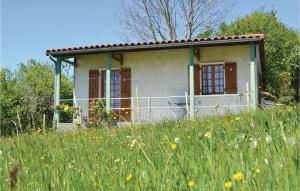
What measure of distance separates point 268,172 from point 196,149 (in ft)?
2.90

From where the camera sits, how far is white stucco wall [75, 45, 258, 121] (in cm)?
1541

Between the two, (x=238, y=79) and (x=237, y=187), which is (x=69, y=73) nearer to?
(x=238, y=79)

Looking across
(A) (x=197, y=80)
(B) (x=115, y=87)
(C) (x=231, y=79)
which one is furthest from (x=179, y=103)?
(B) (x=115, y=87)

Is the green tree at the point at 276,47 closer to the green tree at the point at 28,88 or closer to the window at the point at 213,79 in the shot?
the window at the point at 213,79

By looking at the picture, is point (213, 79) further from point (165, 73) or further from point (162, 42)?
point (162, 42)

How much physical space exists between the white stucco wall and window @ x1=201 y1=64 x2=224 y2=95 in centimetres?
25

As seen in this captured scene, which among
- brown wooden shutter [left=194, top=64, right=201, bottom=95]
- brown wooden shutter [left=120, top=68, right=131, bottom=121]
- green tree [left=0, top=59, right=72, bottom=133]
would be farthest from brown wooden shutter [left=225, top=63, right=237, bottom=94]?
green tree [left=0, top=59, right=72, bottom=133]

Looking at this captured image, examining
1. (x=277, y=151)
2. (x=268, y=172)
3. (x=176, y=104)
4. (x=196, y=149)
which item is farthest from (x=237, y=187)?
(x=176, y=104)

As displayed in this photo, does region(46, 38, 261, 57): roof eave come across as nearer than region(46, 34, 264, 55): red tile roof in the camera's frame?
No

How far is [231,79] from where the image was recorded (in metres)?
15.4

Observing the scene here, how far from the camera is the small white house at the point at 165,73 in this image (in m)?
14.9

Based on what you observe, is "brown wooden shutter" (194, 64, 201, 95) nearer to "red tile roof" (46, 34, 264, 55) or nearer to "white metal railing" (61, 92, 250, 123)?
"white metal railing" (61, 92, 250, 123)

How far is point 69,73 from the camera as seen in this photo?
37.3 metres

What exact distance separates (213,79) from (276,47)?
1232cm
